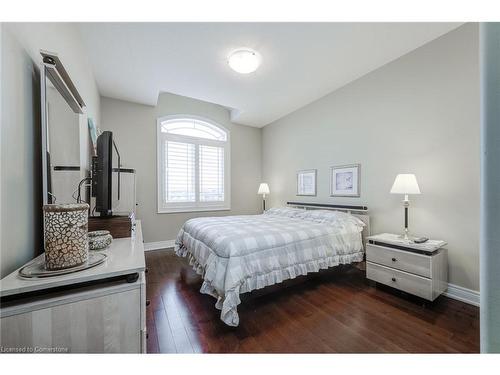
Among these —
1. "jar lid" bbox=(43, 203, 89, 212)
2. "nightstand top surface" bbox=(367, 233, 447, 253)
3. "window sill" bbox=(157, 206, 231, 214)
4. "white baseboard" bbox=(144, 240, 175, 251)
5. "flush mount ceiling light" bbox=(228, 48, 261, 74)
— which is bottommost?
"white baseboard" bbox=(144, 240, 175, 251)

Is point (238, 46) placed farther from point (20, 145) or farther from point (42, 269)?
point (42, 269)

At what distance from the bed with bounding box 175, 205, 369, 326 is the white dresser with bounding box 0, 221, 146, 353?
86 cm

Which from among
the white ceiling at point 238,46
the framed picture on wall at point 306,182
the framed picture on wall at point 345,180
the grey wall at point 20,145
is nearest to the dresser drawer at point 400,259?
the framed picture on wall at point 345,180

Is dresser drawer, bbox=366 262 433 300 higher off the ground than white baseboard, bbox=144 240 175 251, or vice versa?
dresser drawer, bbox=366 262 433 300

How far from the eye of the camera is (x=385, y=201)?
2.79 metres

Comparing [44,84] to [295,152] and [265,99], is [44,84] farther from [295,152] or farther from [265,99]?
[295,152]

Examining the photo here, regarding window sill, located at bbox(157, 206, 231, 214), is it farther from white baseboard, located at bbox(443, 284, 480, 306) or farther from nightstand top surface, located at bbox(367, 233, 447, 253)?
white baseboard, located at bbox(443, 284, 480, 306)

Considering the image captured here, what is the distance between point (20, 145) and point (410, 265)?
303 centimetres

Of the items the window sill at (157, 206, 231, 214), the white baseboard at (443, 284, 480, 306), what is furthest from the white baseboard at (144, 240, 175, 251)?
the white baseboard at (443, 284, 480, 306)

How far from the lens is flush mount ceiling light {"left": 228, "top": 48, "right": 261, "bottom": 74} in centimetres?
244

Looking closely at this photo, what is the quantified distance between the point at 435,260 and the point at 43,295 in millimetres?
2838

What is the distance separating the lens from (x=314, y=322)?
1.76 meters

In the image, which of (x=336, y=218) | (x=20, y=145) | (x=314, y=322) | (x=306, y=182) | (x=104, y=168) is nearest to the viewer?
Answer: (x=20, y=145)

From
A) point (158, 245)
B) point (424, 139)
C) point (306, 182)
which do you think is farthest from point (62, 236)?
point (306, 182)
